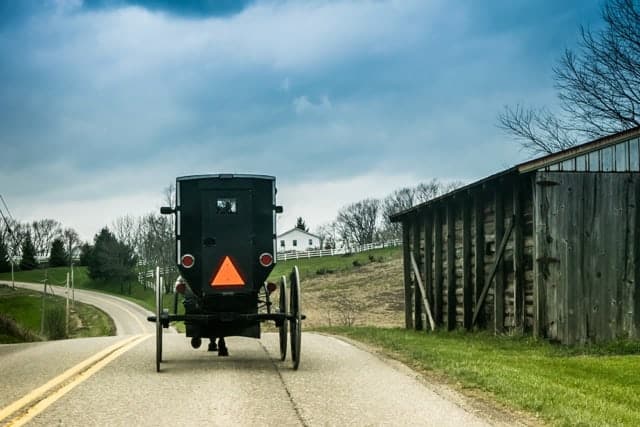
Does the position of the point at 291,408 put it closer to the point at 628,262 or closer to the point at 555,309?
the point at 555,309

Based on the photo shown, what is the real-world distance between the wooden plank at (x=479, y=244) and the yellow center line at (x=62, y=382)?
8.44 meters

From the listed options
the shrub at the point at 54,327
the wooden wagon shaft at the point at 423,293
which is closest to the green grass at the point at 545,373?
the wooden wagon shaft at the point at 423,293

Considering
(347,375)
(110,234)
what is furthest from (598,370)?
(110,234)

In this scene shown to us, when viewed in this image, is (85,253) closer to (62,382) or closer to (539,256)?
(539,256)

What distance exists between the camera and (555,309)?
15844 millimetres

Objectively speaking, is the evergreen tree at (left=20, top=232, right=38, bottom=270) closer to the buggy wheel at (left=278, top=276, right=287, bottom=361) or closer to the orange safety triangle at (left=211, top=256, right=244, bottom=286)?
the buggy wheel at (left=278, top=276, right=287, bottom=361)

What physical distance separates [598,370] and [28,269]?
120m

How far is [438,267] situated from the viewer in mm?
22297

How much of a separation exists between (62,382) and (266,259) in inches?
124

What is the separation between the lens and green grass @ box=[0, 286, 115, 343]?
6225 centimetres

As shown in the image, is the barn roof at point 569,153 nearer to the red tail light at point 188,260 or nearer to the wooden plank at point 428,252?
the wooden plank at point 428,252

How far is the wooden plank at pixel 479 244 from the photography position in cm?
1908

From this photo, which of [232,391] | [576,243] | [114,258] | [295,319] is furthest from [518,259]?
[114,258]

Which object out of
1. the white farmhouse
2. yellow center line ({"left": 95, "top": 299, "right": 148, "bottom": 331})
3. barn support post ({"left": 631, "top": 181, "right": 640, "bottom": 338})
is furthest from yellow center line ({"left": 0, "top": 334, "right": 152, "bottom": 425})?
the white farmhouse
